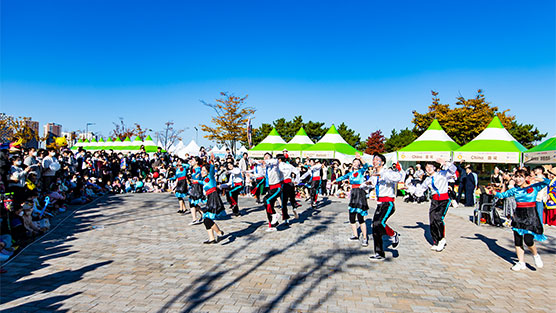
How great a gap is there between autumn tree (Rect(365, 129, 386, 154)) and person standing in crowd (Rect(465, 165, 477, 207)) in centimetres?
3796

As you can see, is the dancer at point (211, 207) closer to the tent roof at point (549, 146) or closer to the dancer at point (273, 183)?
the dancer at point (273, 183)

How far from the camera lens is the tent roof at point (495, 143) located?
1780 cm

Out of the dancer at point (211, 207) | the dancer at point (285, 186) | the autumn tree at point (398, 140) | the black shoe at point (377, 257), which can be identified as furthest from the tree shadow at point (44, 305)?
the autumn tree at point (398, 140)

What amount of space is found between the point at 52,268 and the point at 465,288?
676 cm

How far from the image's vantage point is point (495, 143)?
18.2 m

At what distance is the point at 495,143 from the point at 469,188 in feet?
15.1

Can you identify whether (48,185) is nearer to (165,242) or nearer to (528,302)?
(165,242)

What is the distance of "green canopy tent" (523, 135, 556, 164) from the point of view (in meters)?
13.3

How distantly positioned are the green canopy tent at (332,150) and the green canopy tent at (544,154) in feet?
32.6

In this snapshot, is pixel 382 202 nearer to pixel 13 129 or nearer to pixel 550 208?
pixel 550 208

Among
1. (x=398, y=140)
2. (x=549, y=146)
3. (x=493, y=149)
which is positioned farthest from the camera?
(x=398, y=140)

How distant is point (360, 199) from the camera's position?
7562mm

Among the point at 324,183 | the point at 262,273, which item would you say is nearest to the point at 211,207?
the point at 262,273

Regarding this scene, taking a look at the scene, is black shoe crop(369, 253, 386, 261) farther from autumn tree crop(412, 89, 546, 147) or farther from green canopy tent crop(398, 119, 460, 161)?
autumn tree crop(412, 89, 546, 147)
